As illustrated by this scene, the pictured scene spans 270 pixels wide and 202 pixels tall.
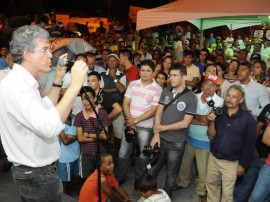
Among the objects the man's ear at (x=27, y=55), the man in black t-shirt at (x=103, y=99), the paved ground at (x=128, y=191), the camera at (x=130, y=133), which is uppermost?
the man's ear at (x=27, y=55)

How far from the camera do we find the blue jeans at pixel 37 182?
2.18 metres

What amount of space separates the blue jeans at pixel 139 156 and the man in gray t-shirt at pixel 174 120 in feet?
0.99

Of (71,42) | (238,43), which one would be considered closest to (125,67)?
(71,42)

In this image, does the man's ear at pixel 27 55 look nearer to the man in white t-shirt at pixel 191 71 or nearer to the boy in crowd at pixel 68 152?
the boy in crowd at pixel 68 152

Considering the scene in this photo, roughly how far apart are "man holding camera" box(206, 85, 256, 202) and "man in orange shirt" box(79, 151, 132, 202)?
47.9 inches

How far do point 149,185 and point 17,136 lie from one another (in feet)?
5.46

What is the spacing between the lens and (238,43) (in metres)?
13.7

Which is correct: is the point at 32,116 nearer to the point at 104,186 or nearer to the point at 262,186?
the point at 104,186

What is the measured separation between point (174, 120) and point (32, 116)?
8.82 feet

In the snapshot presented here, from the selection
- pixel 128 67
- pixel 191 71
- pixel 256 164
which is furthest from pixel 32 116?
pixel 191 71

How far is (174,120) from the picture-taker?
431cm

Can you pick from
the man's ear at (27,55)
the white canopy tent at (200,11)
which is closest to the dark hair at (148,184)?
the man's ear at (27,55)

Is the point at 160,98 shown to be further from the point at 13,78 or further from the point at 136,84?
the point at 13,78

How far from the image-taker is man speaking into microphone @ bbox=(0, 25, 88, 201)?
1.91m
